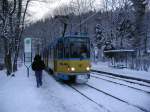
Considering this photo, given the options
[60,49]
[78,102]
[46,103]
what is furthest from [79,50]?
[46,103]

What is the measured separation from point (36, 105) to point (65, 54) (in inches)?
308

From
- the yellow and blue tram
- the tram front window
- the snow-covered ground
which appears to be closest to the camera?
the snow-covered ground

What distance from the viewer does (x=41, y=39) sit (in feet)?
371

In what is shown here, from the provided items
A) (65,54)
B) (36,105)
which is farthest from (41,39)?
(36,105)

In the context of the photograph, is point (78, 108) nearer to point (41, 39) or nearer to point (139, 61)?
point (139, 61)

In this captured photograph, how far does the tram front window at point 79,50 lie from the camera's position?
19875mm

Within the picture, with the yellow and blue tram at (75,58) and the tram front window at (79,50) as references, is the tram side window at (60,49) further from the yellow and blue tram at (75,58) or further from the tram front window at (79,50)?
the tram front window at (79,50)

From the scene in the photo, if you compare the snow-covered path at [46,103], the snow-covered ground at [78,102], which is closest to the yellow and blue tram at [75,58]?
the snow-covered ground at [78,102]

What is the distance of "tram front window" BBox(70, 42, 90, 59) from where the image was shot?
19.9 m

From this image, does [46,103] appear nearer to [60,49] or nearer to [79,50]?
[79,50]

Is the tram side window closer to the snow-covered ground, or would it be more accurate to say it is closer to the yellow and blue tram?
the yellow and blue tram

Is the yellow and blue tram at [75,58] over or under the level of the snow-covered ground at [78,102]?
over

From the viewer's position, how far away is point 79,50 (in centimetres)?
2005

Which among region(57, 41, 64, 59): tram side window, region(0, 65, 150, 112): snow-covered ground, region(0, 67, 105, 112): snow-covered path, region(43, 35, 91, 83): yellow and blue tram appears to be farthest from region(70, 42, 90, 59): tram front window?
region(0, 67, 105, 112): snow-covered path
